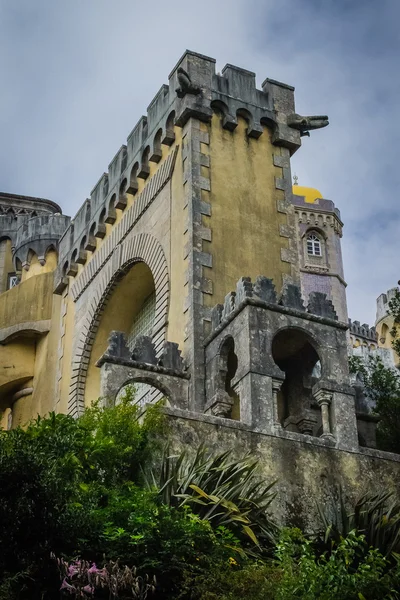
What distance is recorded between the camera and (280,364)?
1711 centimetres

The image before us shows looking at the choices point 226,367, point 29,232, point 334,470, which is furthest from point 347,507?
point 29,232

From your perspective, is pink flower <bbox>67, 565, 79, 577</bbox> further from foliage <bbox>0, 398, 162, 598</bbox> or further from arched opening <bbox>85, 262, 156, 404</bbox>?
arched opening <bbox>85, 262, 156, 404</bbox>

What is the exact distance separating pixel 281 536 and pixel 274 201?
8440 millimetres

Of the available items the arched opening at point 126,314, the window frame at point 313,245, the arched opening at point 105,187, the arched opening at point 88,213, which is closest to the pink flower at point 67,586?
the arched opening at point 126,314

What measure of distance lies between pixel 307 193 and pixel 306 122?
44335 mm

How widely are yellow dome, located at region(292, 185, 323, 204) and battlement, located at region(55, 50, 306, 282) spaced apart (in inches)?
1662

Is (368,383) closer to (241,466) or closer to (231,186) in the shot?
(231,186)

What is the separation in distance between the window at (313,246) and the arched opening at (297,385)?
44.6 metres

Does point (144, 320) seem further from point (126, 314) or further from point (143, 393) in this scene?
point (143, 393)

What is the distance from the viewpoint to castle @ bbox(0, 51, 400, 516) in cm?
1475

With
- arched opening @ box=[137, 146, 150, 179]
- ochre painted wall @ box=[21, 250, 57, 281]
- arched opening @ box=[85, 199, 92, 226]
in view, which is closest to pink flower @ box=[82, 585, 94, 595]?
arched opening @ box=[137, 146, 150, 179]

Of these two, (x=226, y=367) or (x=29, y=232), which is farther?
(x=29, y=232)

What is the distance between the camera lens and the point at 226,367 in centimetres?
1606

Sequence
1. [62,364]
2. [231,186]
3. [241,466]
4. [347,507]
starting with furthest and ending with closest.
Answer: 1. [62,364]
2. [231,186]
3. [347,507]
4. [241,466]
